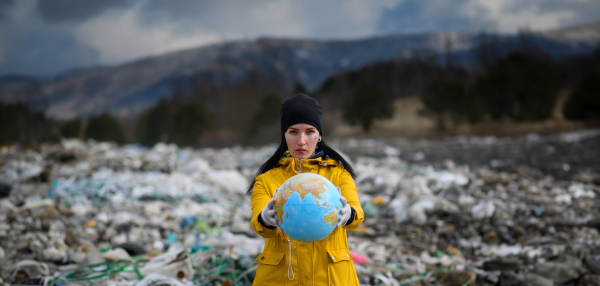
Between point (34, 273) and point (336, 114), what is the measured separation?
36.5 meters

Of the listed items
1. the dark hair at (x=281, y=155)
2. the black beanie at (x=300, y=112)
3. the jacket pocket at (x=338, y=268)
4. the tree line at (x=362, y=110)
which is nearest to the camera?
the jacket pocket at (x=338, y=268)

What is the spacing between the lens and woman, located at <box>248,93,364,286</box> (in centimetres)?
174

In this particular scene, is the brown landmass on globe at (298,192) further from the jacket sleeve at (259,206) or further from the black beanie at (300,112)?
the black beanie at (300,112)

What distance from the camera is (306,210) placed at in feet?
5.33

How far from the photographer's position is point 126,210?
510 cm

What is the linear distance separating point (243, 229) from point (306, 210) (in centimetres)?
290

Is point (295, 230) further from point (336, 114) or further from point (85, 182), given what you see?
point (336, 114)

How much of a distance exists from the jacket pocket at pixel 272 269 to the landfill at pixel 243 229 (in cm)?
109

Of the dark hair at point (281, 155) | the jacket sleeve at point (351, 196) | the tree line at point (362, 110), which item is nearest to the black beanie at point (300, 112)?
the dark hair at point (281, 155)

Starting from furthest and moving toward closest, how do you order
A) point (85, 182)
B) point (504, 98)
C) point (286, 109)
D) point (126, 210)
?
point (504, 98) < point (85, 182) < point (126, 210) < point (286, 109)

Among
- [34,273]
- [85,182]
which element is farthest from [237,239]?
[85,182]

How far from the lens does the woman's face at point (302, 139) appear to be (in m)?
1.85

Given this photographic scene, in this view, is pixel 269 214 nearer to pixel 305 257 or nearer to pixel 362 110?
pixel 305 257

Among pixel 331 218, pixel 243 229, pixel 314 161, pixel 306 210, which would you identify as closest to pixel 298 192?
pixel 306 210
